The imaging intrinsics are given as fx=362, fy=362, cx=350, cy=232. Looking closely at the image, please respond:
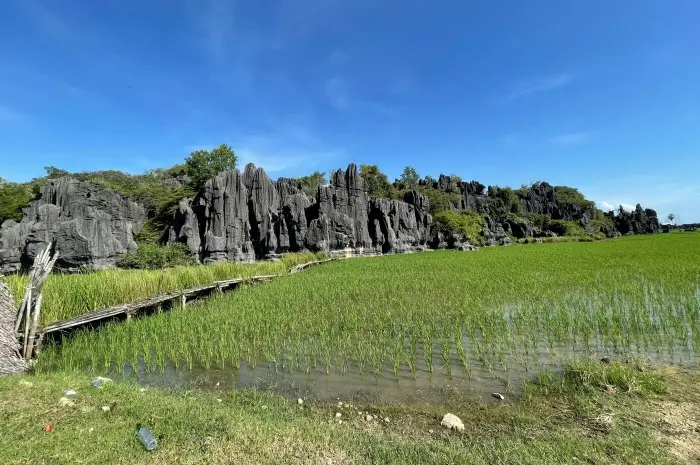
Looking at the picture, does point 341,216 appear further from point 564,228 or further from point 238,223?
point 564,228

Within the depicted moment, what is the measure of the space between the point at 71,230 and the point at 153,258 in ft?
20.1

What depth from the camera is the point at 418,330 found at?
9.06 m

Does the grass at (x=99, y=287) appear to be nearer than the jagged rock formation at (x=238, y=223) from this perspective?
Yes

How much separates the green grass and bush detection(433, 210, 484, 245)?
52.6 meters

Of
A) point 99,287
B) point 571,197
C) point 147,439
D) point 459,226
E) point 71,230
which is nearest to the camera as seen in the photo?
point 147,439

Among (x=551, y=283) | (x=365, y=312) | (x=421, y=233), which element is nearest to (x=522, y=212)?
(x=421, y=233)

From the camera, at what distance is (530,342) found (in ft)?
25.4

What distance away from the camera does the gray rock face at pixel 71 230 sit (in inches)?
1018

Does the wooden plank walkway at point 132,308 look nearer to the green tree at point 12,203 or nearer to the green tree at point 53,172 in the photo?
the green tree at point 12,203

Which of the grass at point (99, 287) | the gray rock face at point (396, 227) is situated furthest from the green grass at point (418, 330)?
the gray rock face at point (396, 227)

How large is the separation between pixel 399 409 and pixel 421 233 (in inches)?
2301

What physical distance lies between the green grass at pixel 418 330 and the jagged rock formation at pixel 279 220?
26.6m

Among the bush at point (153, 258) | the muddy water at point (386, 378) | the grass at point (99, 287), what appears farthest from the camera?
the bush at point (153, 258)

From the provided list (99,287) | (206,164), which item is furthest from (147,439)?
(206,164)
